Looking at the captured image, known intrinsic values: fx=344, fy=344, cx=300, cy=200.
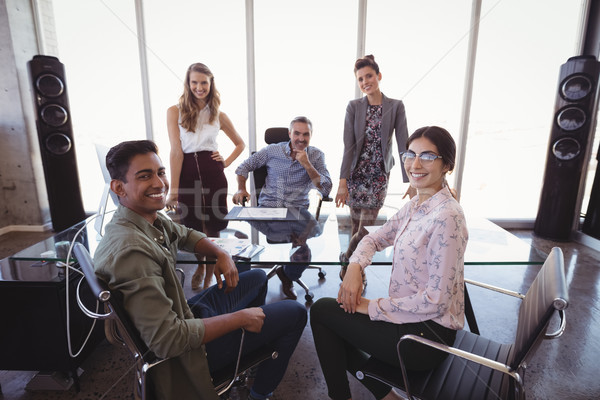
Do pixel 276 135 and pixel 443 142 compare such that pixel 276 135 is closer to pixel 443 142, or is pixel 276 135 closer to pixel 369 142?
pixel 369 142

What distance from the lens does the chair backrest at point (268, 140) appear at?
257 centimetres

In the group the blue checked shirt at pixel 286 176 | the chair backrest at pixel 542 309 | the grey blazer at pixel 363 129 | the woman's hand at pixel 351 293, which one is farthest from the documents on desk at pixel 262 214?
the chair backrest at pixel 542 309

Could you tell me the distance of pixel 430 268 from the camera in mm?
1036

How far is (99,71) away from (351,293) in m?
3.66

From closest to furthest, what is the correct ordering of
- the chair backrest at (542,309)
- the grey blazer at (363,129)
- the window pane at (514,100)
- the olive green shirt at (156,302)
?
the chair backrest at (542,309) → the olive green shirt at (156,302) → the grey blazer at (363,129) → the window pane at (514,100)

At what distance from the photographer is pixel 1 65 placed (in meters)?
3.21

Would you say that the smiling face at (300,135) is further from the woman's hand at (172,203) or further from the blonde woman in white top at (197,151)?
the woman's hand at (172,203)

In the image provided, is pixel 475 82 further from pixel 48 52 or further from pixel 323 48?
pixel 48 52

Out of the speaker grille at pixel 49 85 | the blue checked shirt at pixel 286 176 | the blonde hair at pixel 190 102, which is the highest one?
the speaker grille at pixel 49 85

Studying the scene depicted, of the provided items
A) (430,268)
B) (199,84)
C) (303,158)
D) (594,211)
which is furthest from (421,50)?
(430,268)

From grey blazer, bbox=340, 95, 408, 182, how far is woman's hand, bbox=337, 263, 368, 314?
49.7 inches

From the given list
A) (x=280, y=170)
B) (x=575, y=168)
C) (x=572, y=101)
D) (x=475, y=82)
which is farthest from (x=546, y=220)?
(x=280, y=170)

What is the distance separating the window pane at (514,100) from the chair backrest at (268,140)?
7.08 feet

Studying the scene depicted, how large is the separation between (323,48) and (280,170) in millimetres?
1684
